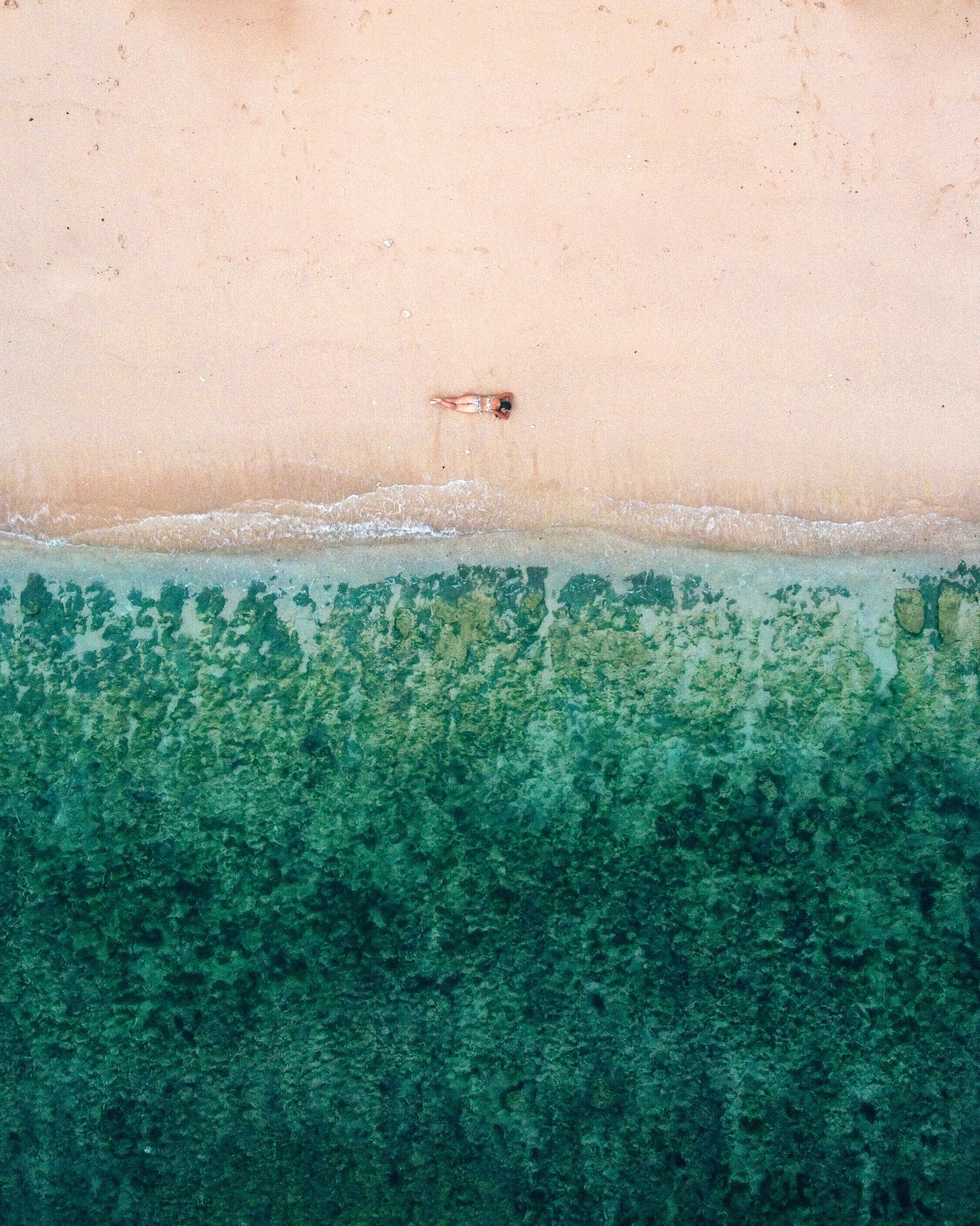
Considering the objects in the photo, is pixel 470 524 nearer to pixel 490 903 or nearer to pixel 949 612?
pixel 490 903

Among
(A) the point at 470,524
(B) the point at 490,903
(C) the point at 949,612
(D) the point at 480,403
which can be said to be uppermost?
(D) the point at 480,403

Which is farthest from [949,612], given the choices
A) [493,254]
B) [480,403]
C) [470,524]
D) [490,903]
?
[493,254]

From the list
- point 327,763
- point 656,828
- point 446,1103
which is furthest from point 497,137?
point 446,1103

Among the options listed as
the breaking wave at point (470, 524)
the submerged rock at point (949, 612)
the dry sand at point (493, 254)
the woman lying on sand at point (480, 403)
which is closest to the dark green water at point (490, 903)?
the submerged rock at point (949, 612)

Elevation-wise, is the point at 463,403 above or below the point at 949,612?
above

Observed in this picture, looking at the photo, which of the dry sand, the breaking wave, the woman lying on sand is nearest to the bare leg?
the woman lying on sand

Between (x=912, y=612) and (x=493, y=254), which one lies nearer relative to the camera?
(x=493, y=254)

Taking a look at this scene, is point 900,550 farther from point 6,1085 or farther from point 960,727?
point 6,1085

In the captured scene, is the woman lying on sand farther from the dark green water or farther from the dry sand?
the dark green water
